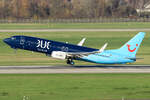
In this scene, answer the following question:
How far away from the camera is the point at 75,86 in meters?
45.4

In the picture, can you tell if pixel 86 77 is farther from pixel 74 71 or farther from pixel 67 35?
pixel 67 35

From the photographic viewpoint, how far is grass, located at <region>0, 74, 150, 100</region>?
40.1 metres

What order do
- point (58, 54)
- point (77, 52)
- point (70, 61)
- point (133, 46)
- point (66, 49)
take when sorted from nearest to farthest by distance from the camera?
point (133, 46) < point (58, 54) < point (66, 49) < point (77, 52) < point (70, 61)

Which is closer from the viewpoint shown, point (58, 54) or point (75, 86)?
point (75, 86)

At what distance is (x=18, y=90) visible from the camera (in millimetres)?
42969

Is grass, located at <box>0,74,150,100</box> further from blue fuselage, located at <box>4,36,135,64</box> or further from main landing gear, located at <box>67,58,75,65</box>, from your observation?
main landing gear, located at <box>67,58,75,65</box>

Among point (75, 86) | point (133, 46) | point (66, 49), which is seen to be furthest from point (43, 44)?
point (75, 86)

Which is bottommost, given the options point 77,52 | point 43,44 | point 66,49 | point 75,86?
point 75,86

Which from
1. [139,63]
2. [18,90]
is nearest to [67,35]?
[139,63]

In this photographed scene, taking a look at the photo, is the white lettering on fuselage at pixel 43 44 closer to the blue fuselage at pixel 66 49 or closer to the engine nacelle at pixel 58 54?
the blue fuselage at pixel 66 49

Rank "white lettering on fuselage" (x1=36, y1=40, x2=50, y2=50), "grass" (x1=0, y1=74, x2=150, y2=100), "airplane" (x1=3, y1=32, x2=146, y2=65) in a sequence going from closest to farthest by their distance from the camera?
"grass" (x1=0, y1=74, x2=150, y2=100) < "airplane" (x1=3, y1=32, x2=146, y2=65) < "white lettering on fuselage" (x1=36, y1=40, x2=50, y2=50)

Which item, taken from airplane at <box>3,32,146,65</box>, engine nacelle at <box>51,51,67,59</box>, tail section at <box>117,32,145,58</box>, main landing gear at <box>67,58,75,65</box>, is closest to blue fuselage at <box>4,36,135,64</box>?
airplane at <box>3,32,146,65</box>

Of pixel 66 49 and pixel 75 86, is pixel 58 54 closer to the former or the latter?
pixel 66 49

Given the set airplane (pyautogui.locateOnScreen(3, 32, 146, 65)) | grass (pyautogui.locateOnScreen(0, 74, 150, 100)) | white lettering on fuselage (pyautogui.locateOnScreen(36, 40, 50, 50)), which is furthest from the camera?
white lettering on fuselage (pyautogui.locateOnScreen(36, 40, 50, 50))
